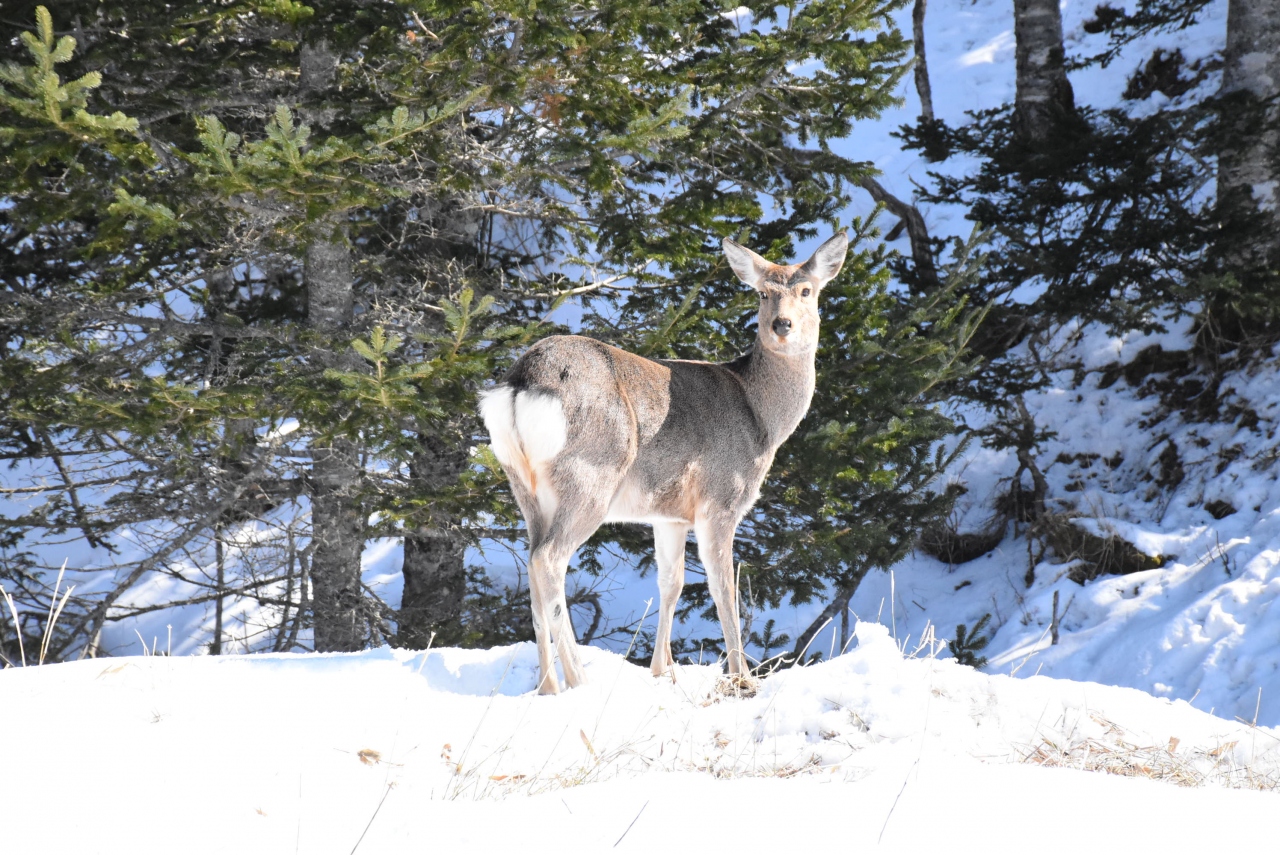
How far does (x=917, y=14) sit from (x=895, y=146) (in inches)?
165

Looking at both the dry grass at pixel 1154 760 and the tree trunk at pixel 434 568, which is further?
the tree trunk at pixel 434 568

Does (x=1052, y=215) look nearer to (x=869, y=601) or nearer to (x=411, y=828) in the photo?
(x=869, y=601)

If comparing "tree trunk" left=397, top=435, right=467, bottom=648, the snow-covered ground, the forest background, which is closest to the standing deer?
the snow-covered ground

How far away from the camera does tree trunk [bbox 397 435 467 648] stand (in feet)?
26.6

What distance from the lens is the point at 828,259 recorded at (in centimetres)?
588

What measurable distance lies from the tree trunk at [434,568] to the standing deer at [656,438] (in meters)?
2.66

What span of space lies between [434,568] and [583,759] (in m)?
5.86

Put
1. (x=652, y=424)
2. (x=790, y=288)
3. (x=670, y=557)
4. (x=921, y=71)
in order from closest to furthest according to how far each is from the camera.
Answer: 1. (x=652, y=424)
2. (x=790, y=288)
3. (x=670, y=557)
4. (x=921, y=71)

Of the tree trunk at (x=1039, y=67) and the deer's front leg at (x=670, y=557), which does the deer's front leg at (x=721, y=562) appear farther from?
the tree trunk at (x=1039, y=67)

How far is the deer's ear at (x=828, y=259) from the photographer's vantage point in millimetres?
5801

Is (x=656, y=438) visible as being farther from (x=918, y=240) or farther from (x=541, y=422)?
(x=918, y=240)

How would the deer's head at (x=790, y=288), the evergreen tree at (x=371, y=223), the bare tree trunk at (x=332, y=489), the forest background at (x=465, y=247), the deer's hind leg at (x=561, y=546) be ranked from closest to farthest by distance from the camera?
the deer's hind leg at (x=561, y=546) → the deer's head at (x=790, y=288) → the evergreen tree at (x=371, y=223) → the forest background at (x=465, y=247) → the bare tree trunk at (x=332, y=489)

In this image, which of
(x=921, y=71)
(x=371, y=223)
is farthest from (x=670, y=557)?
(x=921, y=71)

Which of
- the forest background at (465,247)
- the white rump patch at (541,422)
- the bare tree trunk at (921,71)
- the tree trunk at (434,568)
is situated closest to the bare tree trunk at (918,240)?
the forest background at (465,247)
